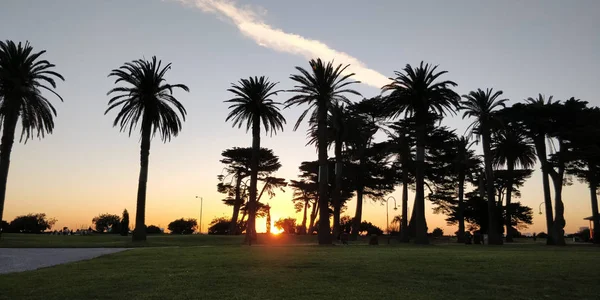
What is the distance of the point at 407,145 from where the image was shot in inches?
2245

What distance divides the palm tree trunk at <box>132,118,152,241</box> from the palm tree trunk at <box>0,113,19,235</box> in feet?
37.0

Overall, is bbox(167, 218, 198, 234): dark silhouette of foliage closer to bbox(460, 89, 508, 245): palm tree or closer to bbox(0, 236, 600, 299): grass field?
bbox(460, 89, 508, 245): palm tree

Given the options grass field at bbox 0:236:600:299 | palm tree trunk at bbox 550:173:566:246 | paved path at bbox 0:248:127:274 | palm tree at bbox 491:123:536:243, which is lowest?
paved path at bbox 0:248:127:274

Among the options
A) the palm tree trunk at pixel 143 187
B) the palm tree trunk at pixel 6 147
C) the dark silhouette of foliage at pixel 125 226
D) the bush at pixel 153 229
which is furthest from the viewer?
the bush at pixel 153 229

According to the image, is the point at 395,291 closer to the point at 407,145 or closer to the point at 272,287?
the point at 272,287

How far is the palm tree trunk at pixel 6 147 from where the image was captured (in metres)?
42.2

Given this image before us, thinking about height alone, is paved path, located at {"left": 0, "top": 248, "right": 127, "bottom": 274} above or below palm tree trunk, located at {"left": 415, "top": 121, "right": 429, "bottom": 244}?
below

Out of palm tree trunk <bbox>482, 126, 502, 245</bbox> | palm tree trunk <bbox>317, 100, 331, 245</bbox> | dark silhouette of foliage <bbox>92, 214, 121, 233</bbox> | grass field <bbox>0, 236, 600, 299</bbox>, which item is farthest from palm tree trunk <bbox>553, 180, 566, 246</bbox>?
dark silhouette of foliage <bbox>92, 214, 121, 233</bbox>

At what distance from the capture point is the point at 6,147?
42656 mm

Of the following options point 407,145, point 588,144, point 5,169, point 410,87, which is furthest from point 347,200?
point 5,169

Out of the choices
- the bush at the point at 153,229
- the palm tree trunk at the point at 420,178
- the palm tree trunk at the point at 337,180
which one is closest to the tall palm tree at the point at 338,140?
the palm tree trunk at the point at 337,180

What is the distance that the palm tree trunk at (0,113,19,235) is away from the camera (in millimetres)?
42188

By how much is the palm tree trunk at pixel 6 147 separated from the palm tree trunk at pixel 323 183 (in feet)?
91.6

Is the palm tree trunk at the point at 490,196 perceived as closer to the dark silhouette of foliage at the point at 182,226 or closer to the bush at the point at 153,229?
the bush at the point at 153,229
